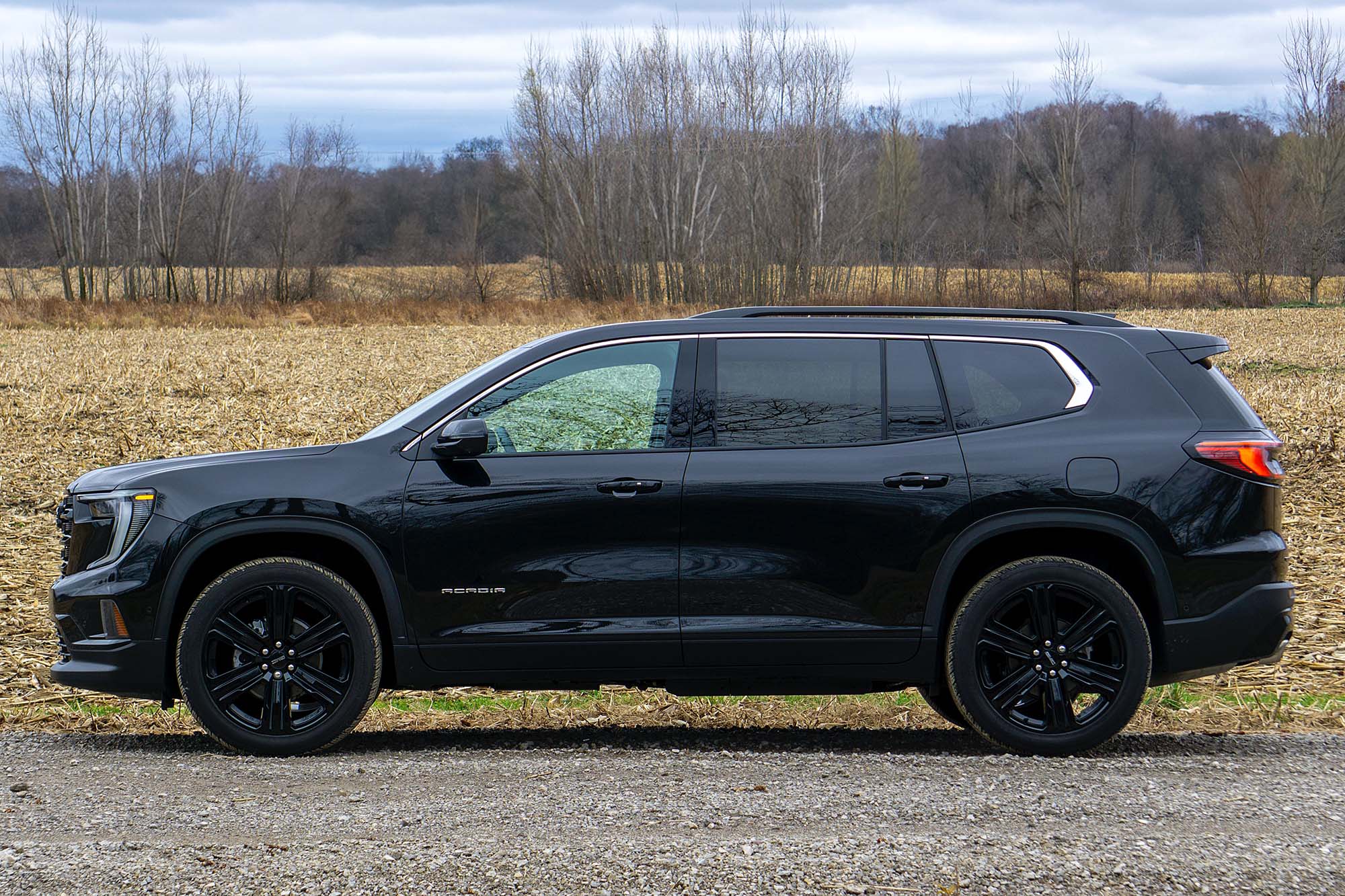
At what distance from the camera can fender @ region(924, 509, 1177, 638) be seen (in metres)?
5.48

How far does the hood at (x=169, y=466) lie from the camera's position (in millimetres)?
5621

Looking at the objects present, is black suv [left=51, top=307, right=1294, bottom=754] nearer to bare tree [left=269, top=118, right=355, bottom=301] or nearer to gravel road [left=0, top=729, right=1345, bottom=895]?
gravel road [left=0, top=729, right=1345, bottom=895]

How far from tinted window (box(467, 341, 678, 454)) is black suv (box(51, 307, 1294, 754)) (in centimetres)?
5

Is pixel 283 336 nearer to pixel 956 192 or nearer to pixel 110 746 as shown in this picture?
pixel 110 746

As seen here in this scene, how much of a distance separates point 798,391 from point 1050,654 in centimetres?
158

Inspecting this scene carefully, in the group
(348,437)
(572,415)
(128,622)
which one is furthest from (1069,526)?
(348,437)

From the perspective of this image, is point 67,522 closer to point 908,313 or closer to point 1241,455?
point 908,313

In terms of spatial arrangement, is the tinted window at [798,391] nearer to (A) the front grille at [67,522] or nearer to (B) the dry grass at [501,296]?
(A) the front grille at [67,522]

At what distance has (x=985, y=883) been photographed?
12.9 ft

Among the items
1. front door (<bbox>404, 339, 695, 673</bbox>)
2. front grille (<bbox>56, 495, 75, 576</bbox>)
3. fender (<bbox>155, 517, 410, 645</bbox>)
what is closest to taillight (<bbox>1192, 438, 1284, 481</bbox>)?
front door (<bbox>404, 339, 695, 673</bbox>)

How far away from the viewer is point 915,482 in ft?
18.1

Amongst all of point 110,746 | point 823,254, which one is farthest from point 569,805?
point 823,254

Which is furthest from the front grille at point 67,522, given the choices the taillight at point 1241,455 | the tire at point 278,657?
the taillight at point 1241,455

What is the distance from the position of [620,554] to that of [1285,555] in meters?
2.91
